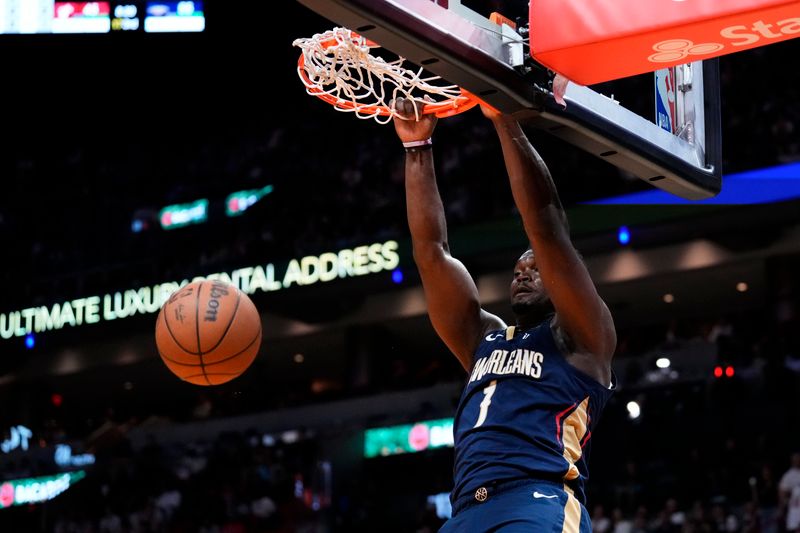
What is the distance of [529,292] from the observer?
13.6 ft

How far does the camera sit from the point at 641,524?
12266 millimetres

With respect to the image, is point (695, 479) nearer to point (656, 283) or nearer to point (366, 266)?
point (656, 283)

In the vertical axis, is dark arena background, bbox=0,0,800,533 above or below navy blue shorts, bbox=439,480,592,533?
below

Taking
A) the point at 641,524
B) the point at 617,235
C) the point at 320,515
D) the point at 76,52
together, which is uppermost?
the point at 76,52

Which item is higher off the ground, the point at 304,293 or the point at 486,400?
the point at 486,400

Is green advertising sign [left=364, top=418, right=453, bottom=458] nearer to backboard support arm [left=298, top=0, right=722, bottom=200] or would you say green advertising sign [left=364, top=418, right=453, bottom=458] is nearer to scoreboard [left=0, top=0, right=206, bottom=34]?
scoreboard [left=0, top=0, right=206, bottom=34]

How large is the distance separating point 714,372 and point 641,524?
2494 millimetres

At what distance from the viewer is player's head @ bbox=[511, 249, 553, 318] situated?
13.5 feet

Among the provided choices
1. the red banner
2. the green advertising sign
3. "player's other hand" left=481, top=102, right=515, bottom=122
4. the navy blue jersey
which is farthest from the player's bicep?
the green advertising sign

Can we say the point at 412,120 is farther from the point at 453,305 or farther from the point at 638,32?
the point at 638,32

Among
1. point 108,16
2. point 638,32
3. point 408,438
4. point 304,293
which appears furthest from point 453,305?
point 304,293

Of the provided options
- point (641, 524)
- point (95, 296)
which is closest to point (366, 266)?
point (95, 296)

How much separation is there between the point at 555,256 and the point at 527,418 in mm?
503

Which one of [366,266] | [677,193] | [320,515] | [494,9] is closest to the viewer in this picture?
[494,9]
